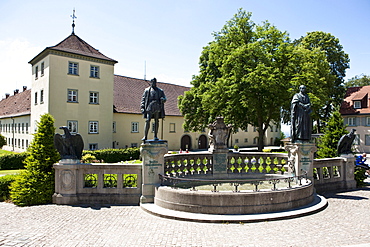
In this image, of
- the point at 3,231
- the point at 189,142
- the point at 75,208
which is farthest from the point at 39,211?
the point at 189,142

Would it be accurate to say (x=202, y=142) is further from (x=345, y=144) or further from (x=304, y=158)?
(x=304, y=158)

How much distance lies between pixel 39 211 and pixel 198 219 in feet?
16.7

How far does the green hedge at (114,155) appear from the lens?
Answer: 2440 cm

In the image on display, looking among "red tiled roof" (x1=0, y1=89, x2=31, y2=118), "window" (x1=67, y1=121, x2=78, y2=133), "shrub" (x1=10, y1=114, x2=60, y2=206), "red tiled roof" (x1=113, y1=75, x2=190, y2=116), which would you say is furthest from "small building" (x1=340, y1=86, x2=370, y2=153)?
"red tiled roof" (x1=0, y1=89, x2=31, y2=118)

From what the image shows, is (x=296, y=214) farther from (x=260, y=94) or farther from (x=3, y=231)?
(x=260, y=94)

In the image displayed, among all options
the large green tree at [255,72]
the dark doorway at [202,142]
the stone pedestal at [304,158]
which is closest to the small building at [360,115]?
the large green tree at [255,72]

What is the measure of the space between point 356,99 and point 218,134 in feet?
120

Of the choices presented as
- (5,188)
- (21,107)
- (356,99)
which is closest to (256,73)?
(5,188)

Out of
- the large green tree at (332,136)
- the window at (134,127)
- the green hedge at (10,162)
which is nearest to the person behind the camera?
the large green tree at (332,136)

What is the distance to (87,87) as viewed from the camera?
29.9 metres

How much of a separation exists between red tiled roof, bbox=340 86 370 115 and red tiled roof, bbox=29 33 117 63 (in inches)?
1336

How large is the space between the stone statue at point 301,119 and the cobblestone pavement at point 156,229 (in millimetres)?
2939

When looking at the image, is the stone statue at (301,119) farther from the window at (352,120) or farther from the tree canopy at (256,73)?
the window at (352,120)

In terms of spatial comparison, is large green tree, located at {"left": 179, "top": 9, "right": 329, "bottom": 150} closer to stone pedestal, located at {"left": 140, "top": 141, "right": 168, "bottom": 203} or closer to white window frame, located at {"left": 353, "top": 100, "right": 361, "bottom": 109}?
stone pedestal, located at {"left": 140, "top": 141, "right": 168, "bottom": 203}
